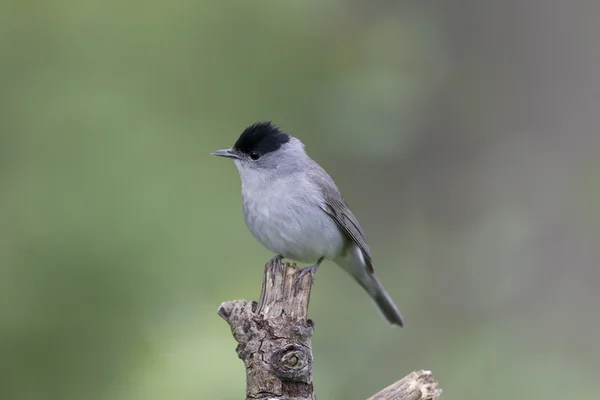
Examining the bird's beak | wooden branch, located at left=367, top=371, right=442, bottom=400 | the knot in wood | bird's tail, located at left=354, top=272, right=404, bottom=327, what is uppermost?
the bird's beak

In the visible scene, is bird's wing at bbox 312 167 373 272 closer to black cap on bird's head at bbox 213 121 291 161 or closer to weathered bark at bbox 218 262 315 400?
black cap on bird's head at bbox 213 121 291 161

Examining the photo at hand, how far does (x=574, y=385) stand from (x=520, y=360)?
1.04ft

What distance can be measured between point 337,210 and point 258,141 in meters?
0.66

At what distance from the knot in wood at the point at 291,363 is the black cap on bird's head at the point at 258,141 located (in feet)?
5.94

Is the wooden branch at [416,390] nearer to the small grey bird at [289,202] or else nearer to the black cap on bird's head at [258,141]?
the small grey bird at [289,202]

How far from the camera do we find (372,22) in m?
5.01

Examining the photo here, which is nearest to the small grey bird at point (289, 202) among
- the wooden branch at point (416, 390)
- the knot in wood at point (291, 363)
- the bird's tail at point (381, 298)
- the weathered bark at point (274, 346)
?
the bird's tail at point (381, 298)

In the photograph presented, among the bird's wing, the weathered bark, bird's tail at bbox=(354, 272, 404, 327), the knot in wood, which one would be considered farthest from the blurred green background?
the knot in wood

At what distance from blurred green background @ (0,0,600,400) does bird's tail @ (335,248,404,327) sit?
0.29ft

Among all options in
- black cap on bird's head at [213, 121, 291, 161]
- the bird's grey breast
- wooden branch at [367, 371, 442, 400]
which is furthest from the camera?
black cap on bird's head at [213, 121, 291, 161]

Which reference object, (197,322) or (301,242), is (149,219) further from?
(301,242)

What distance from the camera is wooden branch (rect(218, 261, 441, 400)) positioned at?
2.77m

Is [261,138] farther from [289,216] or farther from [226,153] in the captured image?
[289,216]

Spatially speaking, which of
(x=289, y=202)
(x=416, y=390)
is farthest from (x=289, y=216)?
(x=416, y=390)
